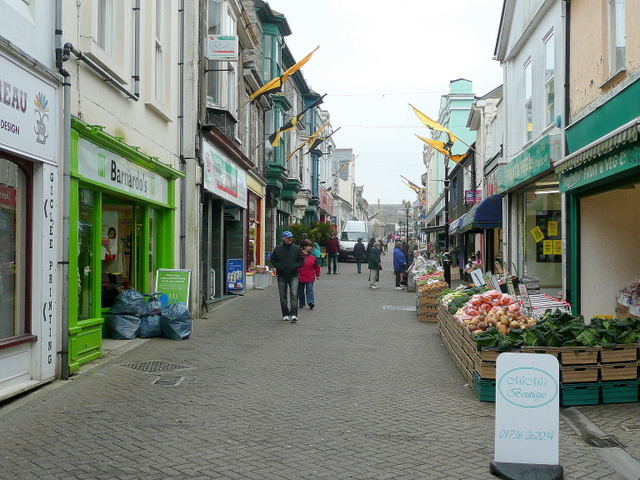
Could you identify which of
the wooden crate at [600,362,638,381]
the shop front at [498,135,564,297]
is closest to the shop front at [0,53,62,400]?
the wooden crate at [600,362,638,381]

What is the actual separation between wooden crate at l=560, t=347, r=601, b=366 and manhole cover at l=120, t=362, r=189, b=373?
15.8 feet

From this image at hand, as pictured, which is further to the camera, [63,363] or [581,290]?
[581,290]

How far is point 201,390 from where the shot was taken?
7672 millimetres

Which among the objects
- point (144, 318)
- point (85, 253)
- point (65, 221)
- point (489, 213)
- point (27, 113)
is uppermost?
point (27, 113)

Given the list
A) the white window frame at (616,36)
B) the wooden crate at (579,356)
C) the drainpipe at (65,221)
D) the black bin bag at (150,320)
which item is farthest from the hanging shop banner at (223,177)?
the wooden crate at (579,356)

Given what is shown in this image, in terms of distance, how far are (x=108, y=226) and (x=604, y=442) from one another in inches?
330

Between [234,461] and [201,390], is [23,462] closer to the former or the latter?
[234,461]

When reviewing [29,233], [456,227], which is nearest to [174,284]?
[29,233]

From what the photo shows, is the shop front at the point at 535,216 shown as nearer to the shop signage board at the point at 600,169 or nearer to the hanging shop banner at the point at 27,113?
the shop signage board at the point at 600,169

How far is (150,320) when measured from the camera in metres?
11.3

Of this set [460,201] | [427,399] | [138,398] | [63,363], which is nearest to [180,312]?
[63,363]

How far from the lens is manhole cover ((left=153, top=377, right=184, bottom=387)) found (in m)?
7.98

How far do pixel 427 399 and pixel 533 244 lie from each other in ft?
29.3

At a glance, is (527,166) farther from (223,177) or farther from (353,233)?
(353,233)
